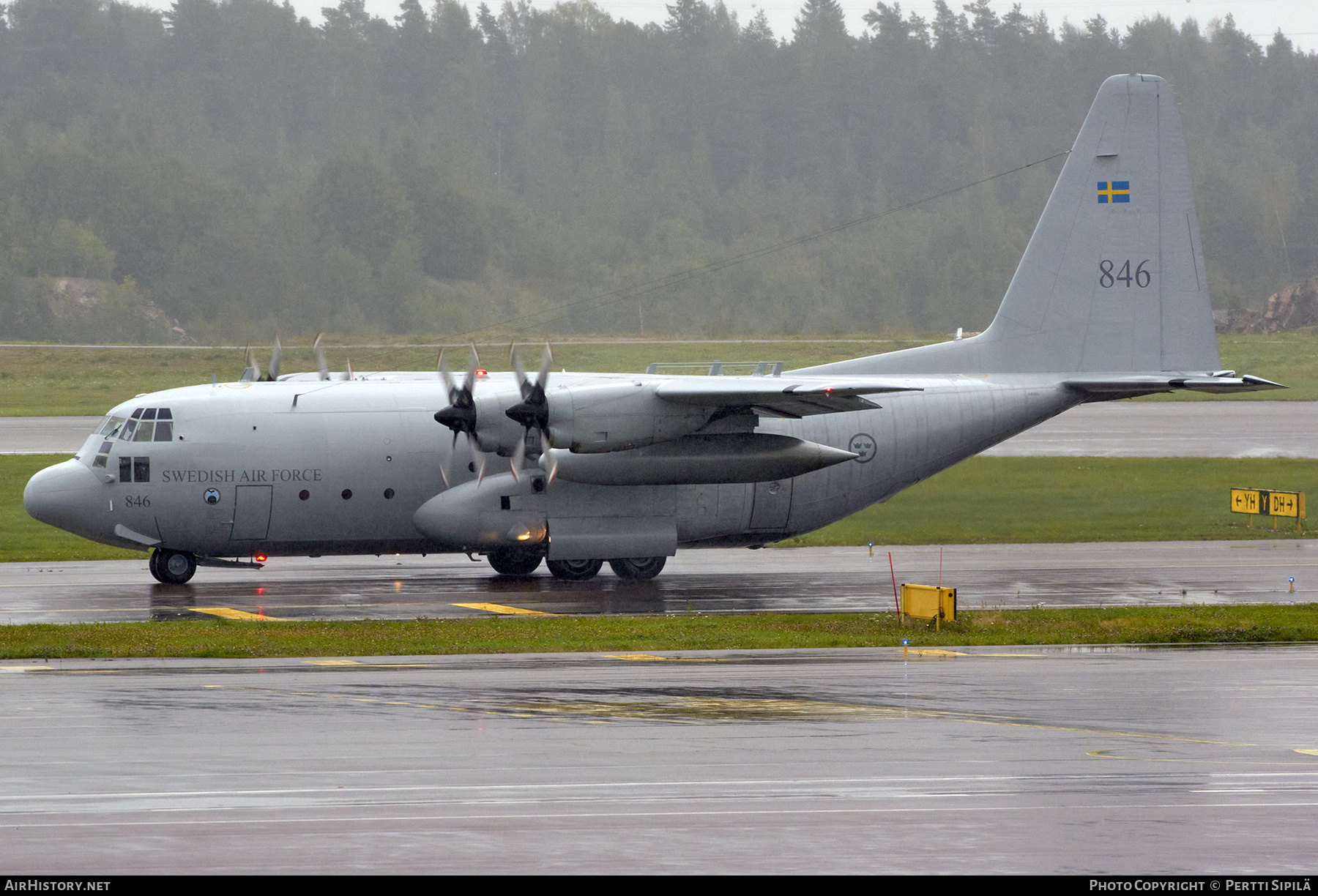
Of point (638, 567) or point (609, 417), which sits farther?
point (638, 567)

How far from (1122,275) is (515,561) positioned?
1318cm

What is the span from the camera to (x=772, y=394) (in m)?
24.8

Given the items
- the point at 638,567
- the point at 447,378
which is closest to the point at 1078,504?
the point at 638,567

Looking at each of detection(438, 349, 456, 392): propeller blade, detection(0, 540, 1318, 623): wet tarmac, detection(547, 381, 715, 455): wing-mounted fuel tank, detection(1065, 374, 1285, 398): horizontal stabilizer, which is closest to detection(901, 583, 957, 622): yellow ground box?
detection(0, 540, 1318, 623): wet tarmac

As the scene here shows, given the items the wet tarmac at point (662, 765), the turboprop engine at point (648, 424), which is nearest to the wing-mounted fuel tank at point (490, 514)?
the turboprop engine at point (648, 424)

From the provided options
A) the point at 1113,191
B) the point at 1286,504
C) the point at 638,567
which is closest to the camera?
the point at 638,567

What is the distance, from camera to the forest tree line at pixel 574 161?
260 ft

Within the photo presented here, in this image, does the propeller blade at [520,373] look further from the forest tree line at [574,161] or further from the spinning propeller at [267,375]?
the forest tree line at [574,161]

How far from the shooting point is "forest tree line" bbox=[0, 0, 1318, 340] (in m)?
79.3

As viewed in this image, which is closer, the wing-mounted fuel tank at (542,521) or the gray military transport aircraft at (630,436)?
the gray military transport aircraft at (630,436)

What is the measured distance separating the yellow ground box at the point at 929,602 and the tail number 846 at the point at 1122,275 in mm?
11100

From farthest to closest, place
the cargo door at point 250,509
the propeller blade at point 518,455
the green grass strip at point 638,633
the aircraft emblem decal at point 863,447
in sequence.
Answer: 1. the aircraft emblem decal at point 863,447
2. the cargo door at point 250,509
3. the propeller blade at point 518,455
4. the green grass strip at point 638,633

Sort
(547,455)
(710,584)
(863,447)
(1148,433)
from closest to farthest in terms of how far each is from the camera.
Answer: (547,455)
(710,584)
(863,447)
(1148,433)

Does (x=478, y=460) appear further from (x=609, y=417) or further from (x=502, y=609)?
(x=502, y=609)
